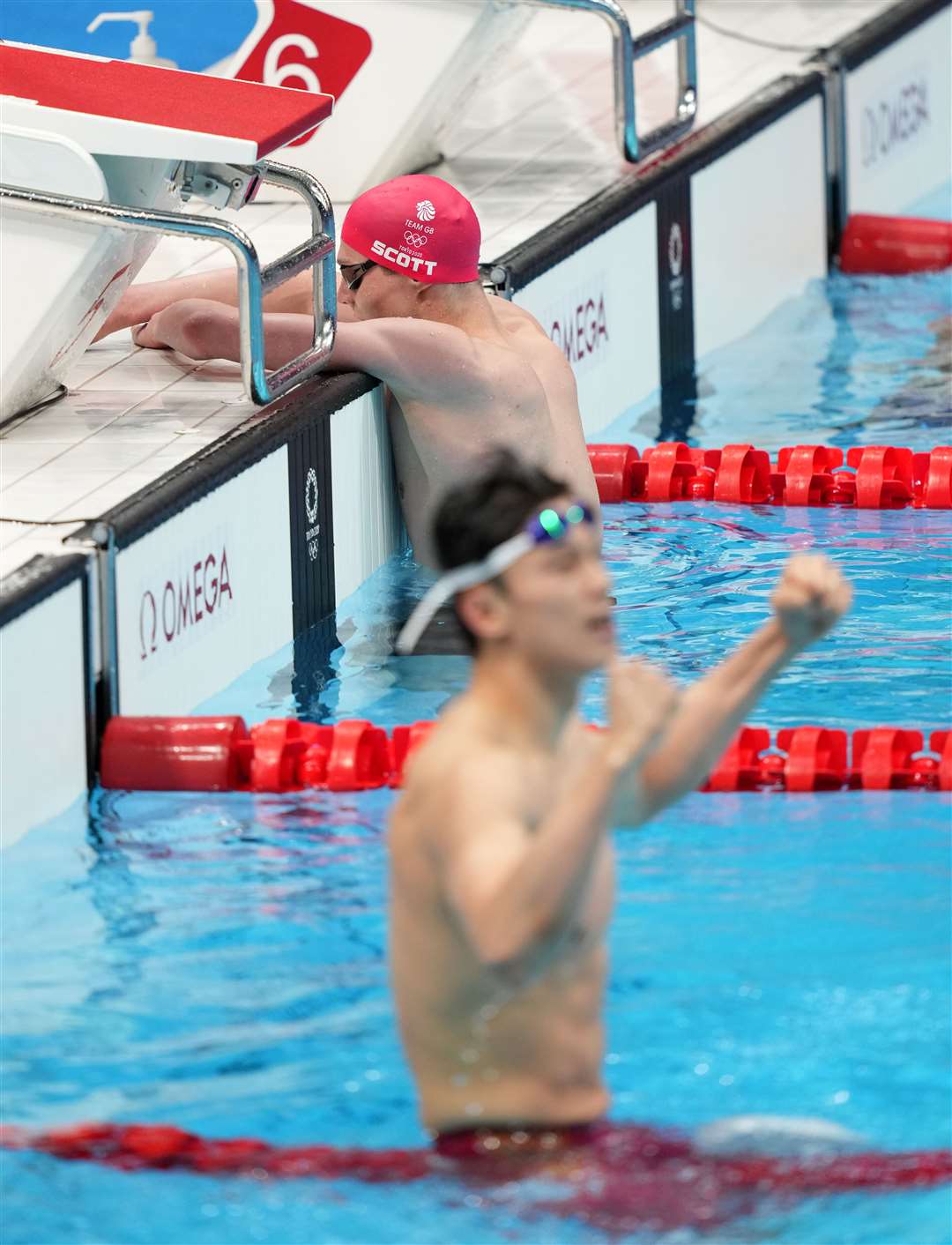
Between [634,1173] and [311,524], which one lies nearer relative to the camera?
[634,1173]

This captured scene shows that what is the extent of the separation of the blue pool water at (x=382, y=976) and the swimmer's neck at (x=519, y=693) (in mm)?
481

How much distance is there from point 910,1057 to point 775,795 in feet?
2.73

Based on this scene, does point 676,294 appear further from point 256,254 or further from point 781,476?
point 256,254

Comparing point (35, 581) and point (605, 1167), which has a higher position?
point (35, 581)

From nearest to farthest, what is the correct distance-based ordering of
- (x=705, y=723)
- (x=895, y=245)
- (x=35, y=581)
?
(x=705, y=723) → (x=35, y=581) → (x=895, y=245)

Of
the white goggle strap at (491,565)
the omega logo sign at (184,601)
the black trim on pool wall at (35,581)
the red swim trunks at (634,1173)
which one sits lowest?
the omega logo sign at (184,601)

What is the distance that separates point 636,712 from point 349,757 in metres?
1.73

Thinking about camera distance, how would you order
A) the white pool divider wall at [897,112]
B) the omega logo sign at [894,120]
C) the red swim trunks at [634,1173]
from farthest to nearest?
the omega logo sign at [894,120] < the white pool divider wall at [897,112] < the red swim trunks at [634,1173]

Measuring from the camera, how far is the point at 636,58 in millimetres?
6707

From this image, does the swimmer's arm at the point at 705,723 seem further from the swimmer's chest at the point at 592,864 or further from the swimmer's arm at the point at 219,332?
the swimmer's arm at the point at 219,332

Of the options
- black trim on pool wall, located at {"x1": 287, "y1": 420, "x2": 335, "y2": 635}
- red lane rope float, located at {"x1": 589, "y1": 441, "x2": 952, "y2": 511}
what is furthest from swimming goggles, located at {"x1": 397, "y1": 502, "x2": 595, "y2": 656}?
red lane rope float, located at {"x1": 589, "y1": 441, "x2": 952, "y2": 511}

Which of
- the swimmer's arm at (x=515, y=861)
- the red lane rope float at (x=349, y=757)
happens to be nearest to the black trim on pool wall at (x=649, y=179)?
the red lane rope float at (x=349, y=757)

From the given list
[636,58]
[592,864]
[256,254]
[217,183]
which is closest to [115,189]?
[217,183]

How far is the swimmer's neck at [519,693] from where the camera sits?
8.11 feet
